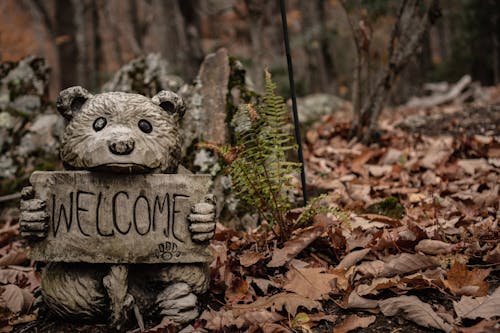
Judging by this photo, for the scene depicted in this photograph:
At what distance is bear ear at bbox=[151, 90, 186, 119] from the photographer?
247 cm

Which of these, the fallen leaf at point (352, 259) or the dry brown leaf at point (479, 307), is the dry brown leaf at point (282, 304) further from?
the dry brown leaf at point (479, 307)

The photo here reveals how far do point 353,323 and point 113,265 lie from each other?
4.02ft

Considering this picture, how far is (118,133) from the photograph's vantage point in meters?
2.11

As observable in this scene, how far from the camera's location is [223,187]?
3791 millimetres

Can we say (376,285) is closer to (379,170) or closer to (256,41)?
(379,170)

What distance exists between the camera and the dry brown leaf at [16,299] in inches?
101

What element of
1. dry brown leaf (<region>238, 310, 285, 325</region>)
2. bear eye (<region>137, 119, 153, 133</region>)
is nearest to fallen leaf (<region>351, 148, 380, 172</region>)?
dry brown leaf (<region>238, 310, 285, 325</region>)

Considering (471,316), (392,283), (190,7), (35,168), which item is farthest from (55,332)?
(190,7)

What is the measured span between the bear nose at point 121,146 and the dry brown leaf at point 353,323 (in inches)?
→ 51.5

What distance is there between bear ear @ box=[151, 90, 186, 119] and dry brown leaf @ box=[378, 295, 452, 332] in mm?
1524

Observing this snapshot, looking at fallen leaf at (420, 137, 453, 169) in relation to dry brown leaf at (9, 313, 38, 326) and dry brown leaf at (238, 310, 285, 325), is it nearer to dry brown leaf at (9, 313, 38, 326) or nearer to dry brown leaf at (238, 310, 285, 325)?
dry brown leaf at (238, 310, 285, 325)

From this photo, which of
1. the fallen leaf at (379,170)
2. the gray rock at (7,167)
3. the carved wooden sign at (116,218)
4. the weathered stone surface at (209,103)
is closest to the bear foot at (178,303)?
the carved wooden sign at (116,218)

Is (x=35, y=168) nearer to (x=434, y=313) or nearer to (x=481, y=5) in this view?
(x=434, y=313)

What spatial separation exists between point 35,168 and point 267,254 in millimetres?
3287
